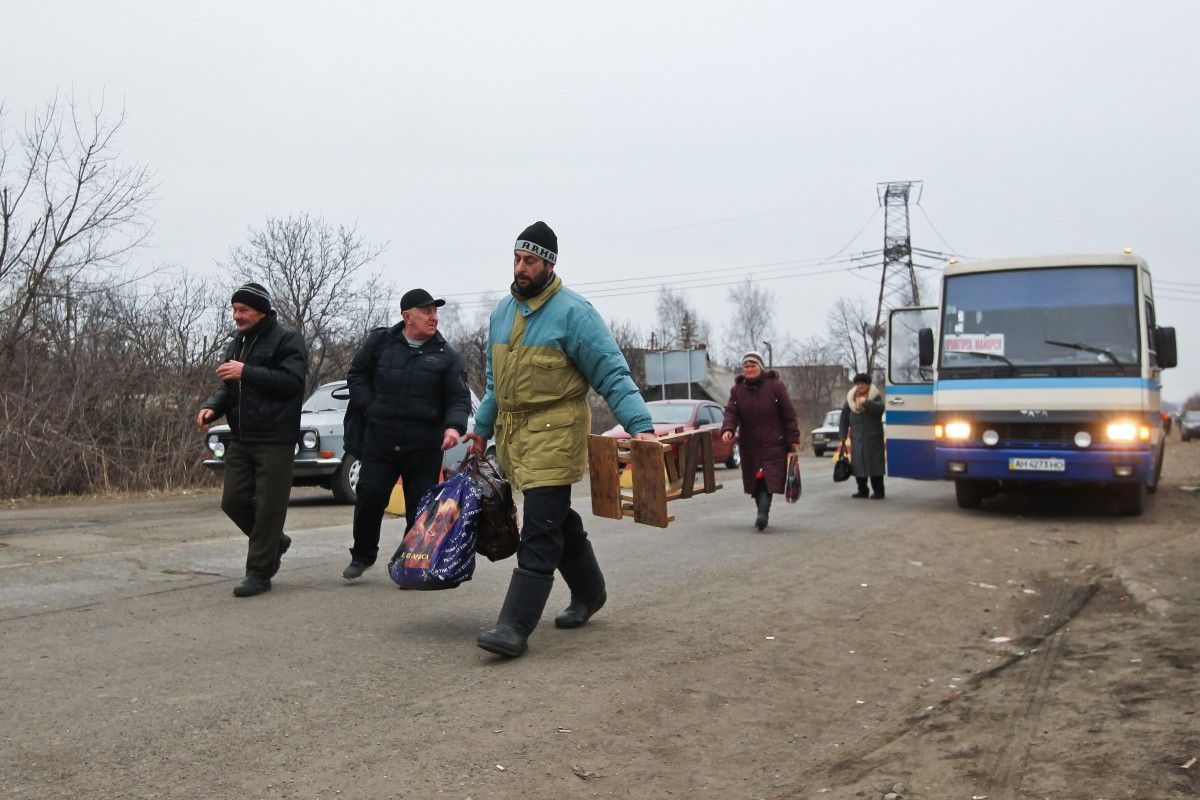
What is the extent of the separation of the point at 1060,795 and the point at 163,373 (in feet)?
55.5

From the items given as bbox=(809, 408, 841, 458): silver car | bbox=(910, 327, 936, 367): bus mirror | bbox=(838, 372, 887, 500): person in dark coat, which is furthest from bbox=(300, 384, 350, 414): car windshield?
bbox=(809, 408, 841, 458): silver car

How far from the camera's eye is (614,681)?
499 cm

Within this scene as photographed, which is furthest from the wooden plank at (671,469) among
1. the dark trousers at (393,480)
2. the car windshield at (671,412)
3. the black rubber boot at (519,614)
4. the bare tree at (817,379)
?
the bare tree at (817,379)

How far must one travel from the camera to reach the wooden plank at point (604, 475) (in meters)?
5.69

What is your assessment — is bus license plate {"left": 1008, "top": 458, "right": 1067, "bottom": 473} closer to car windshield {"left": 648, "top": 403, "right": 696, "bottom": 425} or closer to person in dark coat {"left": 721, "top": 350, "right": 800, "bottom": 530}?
person in dark coat {"left": 721, "top": 350, "right": 800, "bottom": 530}

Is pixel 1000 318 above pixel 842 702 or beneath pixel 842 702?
above

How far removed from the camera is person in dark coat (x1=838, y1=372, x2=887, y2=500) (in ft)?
49.7

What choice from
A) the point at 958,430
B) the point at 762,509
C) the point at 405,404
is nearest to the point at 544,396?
the point at 405,404

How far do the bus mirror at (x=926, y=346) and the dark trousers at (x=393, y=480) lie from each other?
23.9ft

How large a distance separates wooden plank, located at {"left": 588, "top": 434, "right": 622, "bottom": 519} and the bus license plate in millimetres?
7869

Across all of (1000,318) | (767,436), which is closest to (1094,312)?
(1000,318)

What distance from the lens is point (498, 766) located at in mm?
3867

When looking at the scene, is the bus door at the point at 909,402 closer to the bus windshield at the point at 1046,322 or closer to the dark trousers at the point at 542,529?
the bus windshield at the point at 1046,322

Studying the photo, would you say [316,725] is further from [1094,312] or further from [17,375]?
[17,375]
